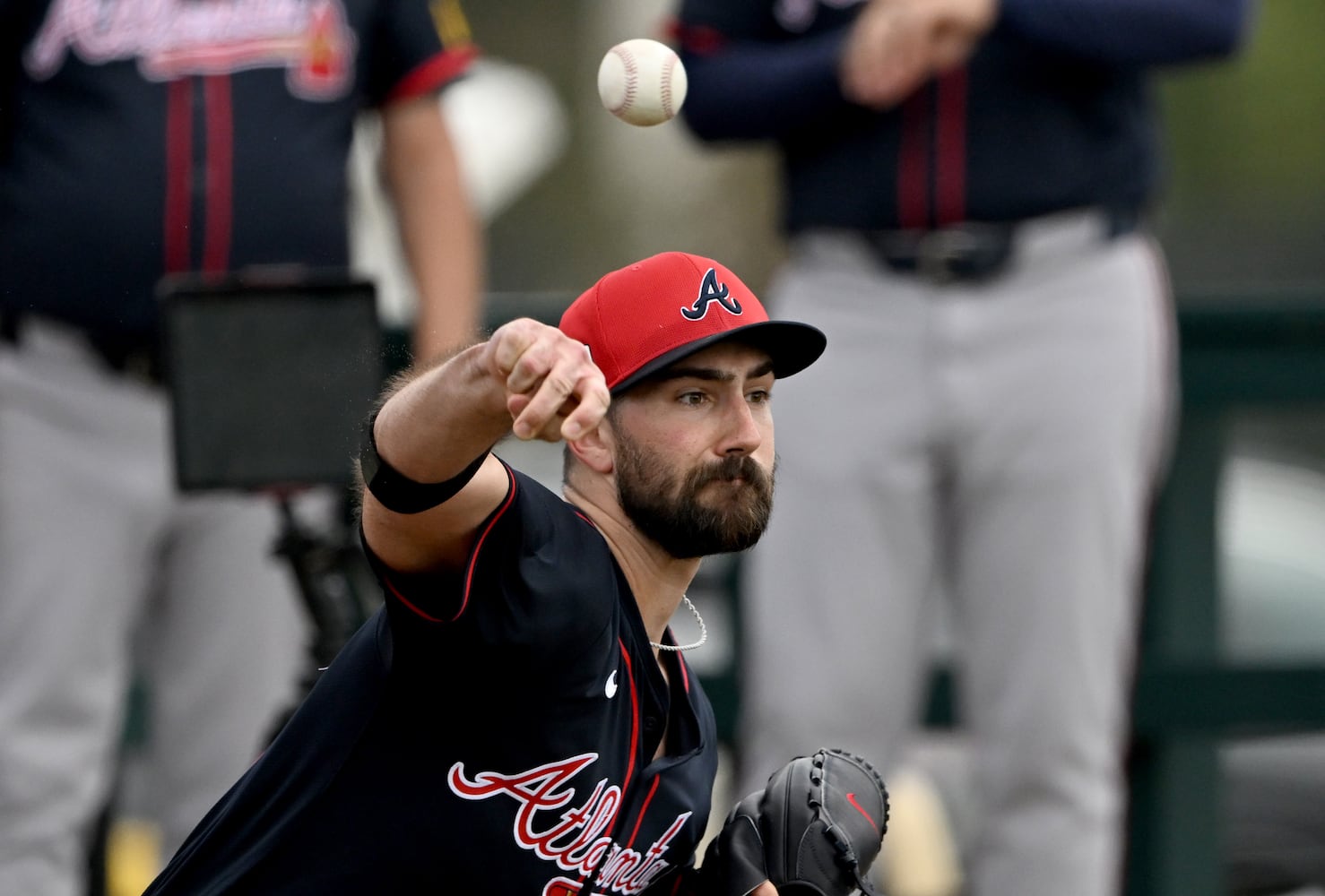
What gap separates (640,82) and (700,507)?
1.73 ft

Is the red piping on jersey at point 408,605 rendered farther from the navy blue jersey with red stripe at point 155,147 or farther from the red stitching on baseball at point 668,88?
the navy blue jersey with red stripe at point 155,147

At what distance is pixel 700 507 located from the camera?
8.18 feet

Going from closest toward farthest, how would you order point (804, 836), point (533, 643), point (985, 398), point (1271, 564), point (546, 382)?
point (546, 382) < point (533, 643) < point (804, 836) < point (985, 398) < point (1271, 564)

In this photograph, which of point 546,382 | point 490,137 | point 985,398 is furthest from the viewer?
point 490,137

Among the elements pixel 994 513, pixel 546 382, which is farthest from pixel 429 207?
pixel 546 382

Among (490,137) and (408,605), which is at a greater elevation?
(408,605)

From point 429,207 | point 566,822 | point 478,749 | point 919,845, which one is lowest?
point 919,845

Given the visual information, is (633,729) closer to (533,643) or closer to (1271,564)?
(533,643)

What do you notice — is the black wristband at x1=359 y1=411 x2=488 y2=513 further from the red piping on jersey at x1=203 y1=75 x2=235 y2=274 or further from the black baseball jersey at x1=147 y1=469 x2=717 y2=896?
the red piping on jersey at x1=203 y1=75 x2=235 y2=274

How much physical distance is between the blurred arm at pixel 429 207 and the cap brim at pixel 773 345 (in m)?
1.25

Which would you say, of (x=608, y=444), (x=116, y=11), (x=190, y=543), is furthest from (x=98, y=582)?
(x=608, y=444)

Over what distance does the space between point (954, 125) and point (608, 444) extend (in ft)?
5.05

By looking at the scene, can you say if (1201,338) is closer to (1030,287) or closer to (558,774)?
(1030,287)

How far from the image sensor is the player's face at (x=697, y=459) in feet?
8.17
